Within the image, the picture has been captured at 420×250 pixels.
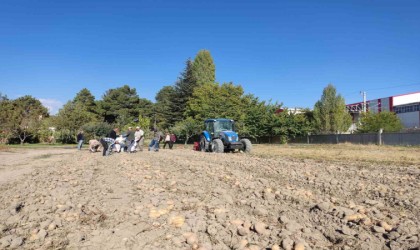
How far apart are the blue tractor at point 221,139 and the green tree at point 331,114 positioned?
25800 millimetres

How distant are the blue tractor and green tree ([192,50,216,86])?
40.2m

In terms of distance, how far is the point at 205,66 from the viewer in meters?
62.7

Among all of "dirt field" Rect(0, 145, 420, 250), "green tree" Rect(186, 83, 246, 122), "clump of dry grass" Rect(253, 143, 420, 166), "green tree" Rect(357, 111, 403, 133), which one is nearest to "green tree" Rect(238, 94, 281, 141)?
"green tree" Rect(186, 83, 246, 122)

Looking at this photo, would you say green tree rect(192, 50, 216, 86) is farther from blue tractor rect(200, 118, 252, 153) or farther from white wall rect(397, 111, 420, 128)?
blue tractor rect(200, 118, 252, 153)

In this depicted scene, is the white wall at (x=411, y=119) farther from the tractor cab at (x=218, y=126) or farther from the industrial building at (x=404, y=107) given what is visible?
the tractor cab at (x=218, y=126)

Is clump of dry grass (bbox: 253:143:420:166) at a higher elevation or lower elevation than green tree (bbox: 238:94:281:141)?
lower

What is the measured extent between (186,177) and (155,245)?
16.5ft

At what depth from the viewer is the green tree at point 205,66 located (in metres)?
61.3

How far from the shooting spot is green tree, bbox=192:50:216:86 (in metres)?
61.3

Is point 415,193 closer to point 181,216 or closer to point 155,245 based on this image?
point 181,216

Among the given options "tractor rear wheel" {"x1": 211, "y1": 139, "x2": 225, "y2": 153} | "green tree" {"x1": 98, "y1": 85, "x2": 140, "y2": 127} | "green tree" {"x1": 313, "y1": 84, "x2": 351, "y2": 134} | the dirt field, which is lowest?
the dirt field

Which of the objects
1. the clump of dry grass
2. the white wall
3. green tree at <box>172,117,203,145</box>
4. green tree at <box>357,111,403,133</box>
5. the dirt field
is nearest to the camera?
the dirt field

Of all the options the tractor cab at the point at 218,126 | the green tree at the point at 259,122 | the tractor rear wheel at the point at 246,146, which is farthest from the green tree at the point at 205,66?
the tractor rear wheel at the point at 246,146

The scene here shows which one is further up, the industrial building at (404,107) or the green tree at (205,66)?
the green tree at (205,66)
